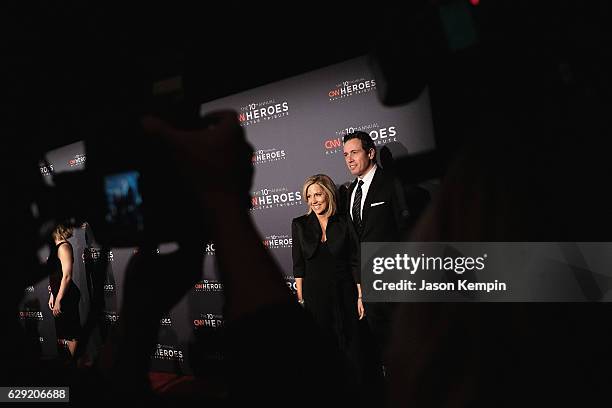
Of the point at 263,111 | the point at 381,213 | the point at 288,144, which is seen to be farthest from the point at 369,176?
the point at 263,111

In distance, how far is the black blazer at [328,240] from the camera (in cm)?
233

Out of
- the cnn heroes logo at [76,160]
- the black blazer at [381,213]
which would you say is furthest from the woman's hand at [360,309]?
the cnn heroes logo at [76,160]

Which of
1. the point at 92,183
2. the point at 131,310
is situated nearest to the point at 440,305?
the point at 131,310

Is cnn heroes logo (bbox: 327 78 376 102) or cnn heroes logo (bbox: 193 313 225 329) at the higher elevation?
cnn heroes logo (bbox: 327 78 376 102)

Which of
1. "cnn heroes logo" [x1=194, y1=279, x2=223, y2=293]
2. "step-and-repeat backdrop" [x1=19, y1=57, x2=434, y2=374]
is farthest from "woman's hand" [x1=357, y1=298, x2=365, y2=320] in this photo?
"cnn heroes logo" [x1=194, y1=279, x2=223, y2=293]

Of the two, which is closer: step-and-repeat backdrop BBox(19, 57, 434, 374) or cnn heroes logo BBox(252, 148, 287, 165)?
step-and-repeat backdrop BBox(19, 57, 434, 374)

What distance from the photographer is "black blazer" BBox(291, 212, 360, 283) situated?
2328 mm

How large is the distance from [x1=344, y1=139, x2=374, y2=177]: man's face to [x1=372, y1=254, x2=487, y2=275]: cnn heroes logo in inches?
70.7

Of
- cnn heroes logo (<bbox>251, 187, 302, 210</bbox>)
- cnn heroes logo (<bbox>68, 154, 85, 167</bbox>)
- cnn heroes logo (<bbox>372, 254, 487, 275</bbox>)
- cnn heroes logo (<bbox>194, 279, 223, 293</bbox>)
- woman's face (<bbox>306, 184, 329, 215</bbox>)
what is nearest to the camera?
cnn heroes logo (<bbox>372, 254, 487, 275</bbox>)

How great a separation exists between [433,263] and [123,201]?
0.43 meters

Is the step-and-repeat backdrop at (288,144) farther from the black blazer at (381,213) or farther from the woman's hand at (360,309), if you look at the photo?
the woman's hand at (360,309)

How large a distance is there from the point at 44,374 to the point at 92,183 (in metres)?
0.34

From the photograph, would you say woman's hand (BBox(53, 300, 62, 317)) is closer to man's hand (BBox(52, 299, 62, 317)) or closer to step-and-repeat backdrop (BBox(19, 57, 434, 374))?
man's hand (BBox(52, 299, 62, 317))

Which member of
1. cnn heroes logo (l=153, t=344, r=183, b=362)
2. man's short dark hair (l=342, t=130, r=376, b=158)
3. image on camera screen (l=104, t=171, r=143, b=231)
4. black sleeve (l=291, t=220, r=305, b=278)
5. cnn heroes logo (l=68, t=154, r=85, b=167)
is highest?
cnn heroes logo (l=68, t=154, r=85, b=167)
